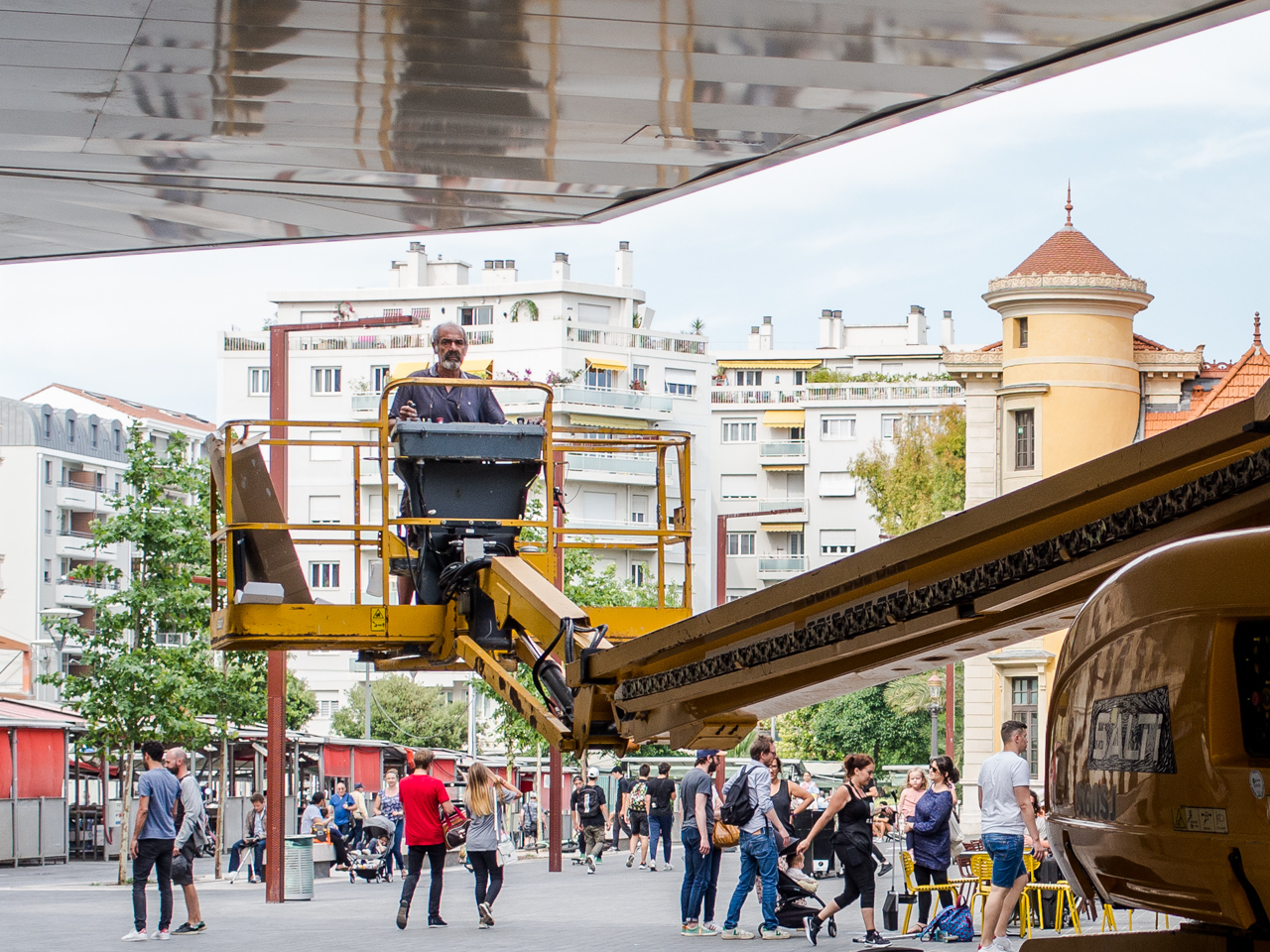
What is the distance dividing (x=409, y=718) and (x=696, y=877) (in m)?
70.7

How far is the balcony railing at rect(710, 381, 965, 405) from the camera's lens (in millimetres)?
111688

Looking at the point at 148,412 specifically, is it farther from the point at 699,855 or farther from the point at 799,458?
the point at 699,855

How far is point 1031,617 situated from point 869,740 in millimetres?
78677

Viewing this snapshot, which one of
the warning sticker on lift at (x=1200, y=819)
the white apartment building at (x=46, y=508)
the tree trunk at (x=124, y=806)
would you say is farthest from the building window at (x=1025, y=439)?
the white apartment building at (x=46, y=508)

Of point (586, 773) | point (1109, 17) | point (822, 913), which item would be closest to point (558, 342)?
point (586, 773)

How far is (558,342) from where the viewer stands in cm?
10581

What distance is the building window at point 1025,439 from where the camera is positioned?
4850cm

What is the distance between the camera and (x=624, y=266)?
12156 cm

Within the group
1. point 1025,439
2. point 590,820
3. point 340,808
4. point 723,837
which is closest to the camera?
point 723,837

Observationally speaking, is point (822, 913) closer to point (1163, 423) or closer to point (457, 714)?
point (1163, 423)

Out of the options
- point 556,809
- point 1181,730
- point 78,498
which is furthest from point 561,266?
point 1181,730

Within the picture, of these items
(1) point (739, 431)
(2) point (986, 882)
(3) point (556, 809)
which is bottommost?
(3) point (556, 809)

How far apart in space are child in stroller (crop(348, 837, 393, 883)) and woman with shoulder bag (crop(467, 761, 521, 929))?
10913mm

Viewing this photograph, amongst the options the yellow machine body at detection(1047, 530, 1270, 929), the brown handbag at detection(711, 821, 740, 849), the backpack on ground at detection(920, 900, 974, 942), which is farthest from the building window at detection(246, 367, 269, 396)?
the yellow machine body at detection(1047, 530, 1270, 929)
